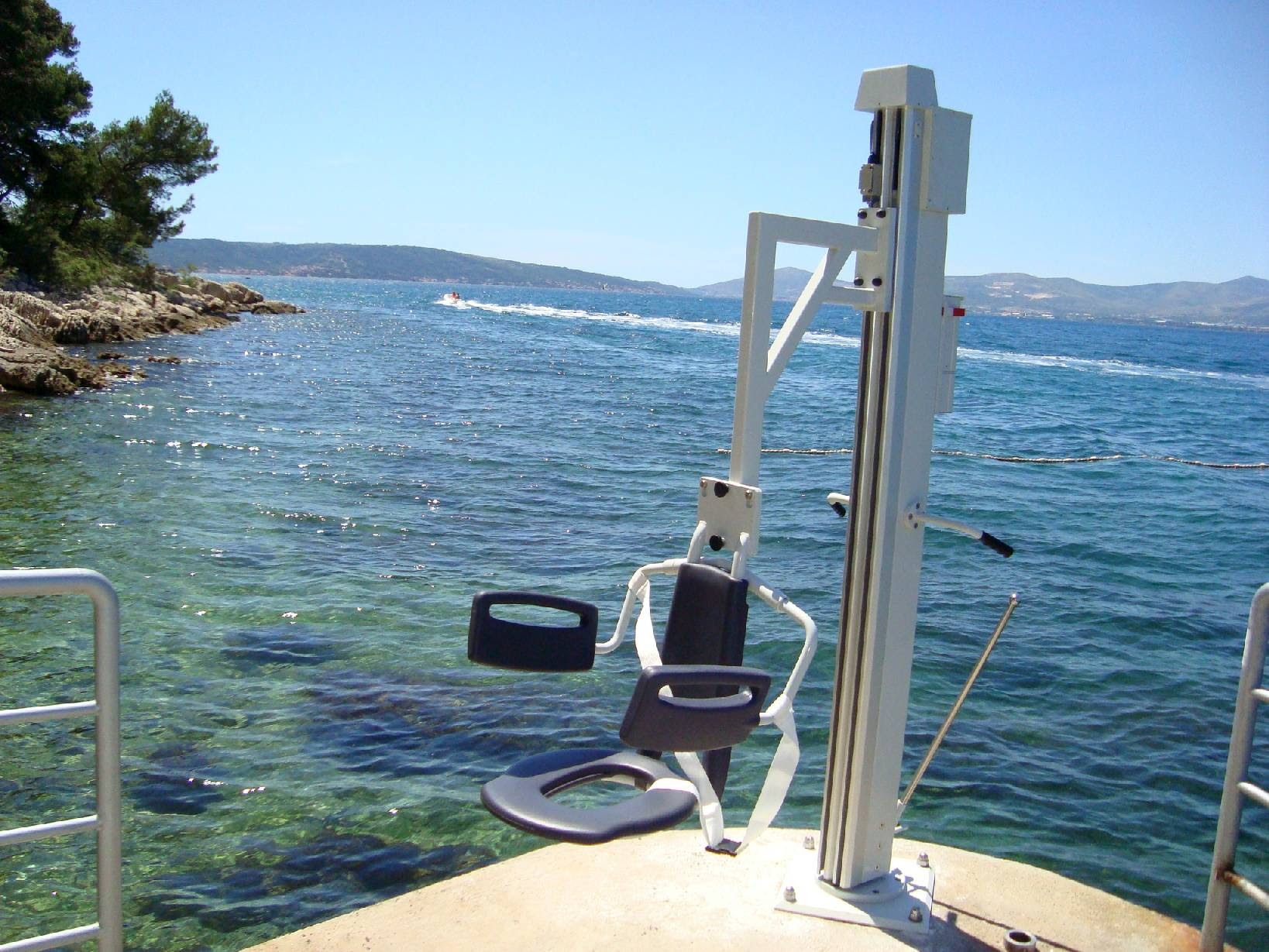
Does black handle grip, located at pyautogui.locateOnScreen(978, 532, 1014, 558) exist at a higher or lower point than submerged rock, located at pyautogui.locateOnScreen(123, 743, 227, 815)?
higher

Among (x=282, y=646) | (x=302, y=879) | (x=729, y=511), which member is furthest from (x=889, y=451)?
(x=282, y=646)

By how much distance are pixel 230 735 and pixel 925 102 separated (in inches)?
196

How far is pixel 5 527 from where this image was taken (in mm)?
10883

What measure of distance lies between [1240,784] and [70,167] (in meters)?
35.0

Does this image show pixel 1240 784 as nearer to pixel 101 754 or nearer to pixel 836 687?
pixel 836 687

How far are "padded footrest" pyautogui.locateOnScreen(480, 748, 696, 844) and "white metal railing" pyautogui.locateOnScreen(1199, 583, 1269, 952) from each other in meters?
1.46

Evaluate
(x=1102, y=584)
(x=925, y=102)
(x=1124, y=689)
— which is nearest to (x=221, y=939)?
(x=925, y=102)

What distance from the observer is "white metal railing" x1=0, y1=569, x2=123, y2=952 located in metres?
2.29

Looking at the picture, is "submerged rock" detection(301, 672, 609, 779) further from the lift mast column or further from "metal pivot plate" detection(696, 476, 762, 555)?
"metal pivot plate" detection(696, 476, 762, 555)

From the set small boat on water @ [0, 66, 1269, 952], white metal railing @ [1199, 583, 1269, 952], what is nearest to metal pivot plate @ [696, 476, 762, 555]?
small boat on water @ [0, 66, 1269, 952]

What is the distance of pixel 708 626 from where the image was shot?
10.6ft

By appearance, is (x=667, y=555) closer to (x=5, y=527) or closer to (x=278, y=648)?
(x=278, y=648)

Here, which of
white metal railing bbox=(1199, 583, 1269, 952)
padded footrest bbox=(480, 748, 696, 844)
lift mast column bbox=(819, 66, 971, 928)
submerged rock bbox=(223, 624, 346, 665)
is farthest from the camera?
submerged rock bbox=(223, 624, 346, 665)

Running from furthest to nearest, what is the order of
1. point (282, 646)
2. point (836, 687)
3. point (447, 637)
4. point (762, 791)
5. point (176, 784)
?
point (447, 637)
point (282, 646)
point (176, 784)
point (836, 687)
point (762, 791)
